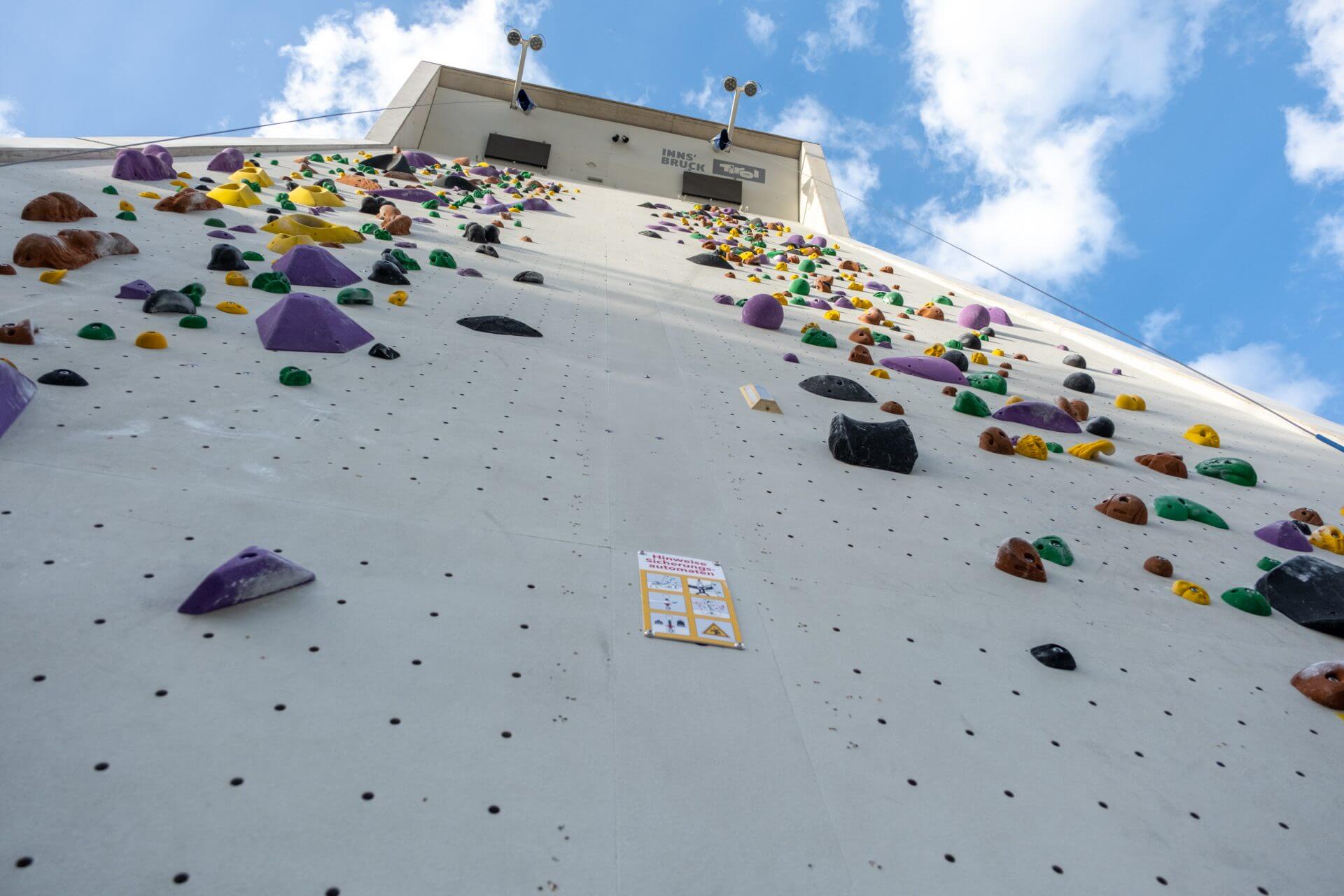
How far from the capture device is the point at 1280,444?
18.5 feet

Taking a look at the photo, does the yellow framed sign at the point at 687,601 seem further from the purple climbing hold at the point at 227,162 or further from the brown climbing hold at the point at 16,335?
the purple climbing hold at the point at 227,162

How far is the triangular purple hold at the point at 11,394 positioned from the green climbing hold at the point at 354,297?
6.27 feet

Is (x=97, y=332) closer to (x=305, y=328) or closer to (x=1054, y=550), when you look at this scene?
(x=305, y=328)

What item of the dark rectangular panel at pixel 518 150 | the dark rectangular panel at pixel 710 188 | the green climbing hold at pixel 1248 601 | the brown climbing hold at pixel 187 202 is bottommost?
the brown climbing hold at pixel 187 202

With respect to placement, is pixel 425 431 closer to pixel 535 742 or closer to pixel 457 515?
pixel 457 515

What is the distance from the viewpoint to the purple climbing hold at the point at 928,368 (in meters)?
5.49

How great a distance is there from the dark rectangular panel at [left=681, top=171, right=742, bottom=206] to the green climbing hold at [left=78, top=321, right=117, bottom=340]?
12.8 metres

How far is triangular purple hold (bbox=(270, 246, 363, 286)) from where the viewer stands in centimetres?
480

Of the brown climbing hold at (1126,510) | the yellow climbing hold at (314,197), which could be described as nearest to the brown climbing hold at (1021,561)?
the brown climbing hold at (1126,510)

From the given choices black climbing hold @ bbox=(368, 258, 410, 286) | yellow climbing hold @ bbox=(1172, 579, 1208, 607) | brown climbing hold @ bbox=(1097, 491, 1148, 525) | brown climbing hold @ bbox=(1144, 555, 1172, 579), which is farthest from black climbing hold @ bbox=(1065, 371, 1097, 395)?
black climbing hold @ bbox=(368, 258, 410, 286)

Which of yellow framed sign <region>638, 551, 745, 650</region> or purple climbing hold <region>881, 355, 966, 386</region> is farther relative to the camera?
purple climbing hold <region>881, 355, 966, 386</region>

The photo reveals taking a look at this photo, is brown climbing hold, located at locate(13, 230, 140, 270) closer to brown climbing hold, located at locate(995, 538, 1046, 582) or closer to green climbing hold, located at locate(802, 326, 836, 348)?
green climbing hold, located at locate(802, 326, 836, 348)

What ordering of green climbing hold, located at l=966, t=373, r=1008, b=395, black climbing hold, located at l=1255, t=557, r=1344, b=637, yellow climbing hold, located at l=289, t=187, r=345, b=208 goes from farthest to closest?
yellow climbing hold, located at l=289, t=187, r=345, b=208 → green climbing hold, located at l=966, t=373, r=1008, b=395 → black climbing hold, located at l=1255, t=557, r=1344, b=637

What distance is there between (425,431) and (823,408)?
2.16m
